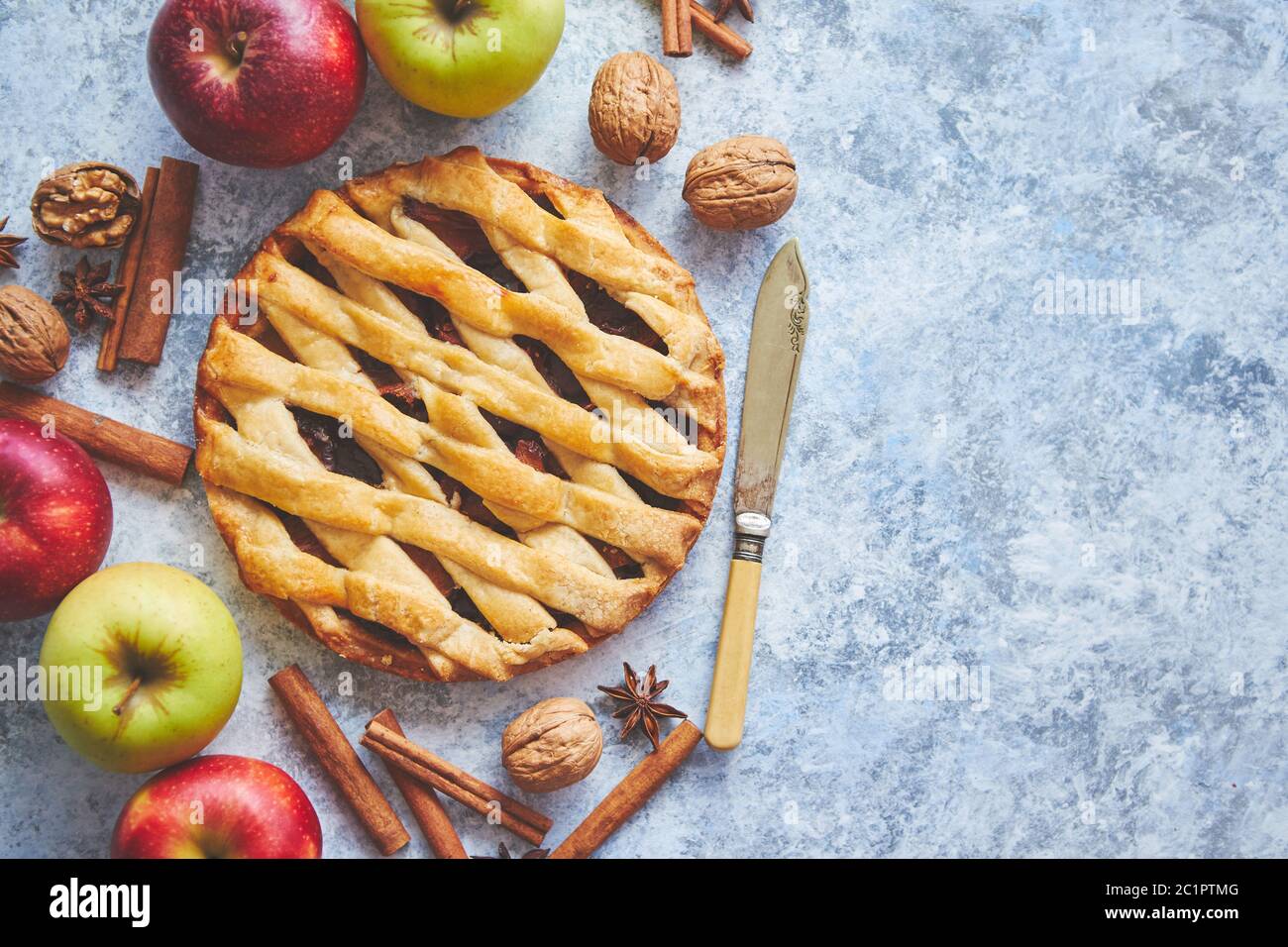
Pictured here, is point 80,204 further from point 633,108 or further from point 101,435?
point 633,108

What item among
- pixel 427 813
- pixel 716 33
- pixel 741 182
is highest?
pixel 716 33

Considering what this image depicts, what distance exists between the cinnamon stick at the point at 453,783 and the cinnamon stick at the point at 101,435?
0.70 meters

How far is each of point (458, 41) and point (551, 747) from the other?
1389 mm

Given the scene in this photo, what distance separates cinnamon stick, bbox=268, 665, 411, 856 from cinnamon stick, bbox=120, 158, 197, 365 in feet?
2.49

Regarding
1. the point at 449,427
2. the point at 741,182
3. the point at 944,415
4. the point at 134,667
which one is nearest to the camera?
the point at 134,667

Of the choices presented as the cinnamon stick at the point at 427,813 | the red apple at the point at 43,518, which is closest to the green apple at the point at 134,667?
the red apple at the point at 43,518

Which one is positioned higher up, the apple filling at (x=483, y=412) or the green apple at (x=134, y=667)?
the apple filling at (x=483, y=412)

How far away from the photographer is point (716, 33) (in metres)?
2.30

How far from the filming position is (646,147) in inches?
86.8

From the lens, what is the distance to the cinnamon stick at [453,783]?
2.20 meters

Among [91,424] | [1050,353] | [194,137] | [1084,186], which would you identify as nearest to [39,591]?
[91,424]

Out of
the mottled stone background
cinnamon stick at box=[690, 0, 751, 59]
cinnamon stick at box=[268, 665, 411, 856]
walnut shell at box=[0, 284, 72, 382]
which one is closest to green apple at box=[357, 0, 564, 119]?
the mottled stone background

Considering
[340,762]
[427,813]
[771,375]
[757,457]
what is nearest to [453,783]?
[427,813]

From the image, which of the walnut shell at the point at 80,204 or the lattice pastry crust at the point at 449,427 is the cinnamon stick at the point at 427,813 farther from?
the walnut shell at the point at 80,204
